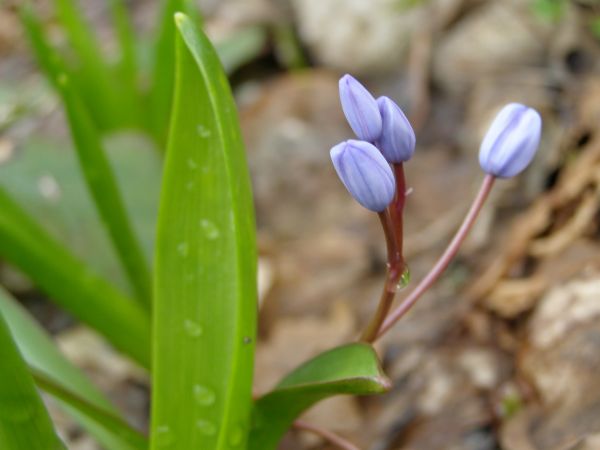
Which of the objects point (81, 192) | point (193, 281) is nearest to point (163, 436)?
point (193, 281)

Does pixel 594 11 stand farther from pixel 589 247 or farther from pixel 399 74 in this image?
pixel 589 247

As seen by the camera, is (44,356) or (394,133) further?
(44,356)

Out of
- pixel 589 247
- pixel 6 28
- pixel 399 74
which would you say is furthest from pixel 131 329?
pixel 6 28

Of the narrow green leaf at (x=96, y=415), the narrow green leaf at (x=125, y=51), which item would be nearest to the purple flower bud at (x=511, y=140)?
the narrow green leaf at (x=96, y=415)

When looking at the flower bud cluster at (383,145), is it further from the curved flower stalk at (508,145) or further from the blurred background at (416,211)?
the blurred background at (416,211)

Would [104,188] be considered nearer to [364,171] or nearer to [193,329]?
[193,329]

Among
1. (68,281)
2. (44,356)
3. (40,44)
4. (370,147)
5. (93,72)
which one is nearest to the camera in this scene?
(370,147)

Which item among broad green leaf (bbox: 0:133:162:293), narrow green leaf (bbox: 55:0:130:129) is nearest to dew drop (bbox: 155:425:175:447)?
broad green leaf (bbox: 0:133:162:293)
